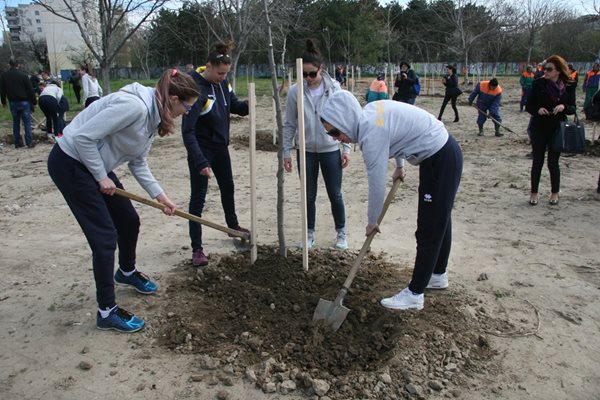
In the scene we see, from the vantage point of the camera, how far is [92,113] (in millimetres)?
2816

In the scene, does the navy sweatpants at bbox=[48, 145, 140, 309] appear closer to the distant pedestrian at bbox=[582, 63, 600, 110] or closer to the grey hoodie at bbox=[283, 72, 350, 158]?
the grey hoodie at bbox=[283, 72, 350, 158]

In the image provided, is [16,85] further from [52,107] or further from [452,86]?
[452,86]

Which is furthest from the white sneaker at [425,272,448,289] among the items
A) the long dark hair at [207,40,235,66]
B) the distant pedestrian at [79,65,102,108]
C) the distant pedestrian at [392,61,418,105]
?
the distant pedestrian at [79,65,102,108]

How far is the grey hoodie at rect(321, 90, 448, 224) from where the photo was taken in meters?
2.79

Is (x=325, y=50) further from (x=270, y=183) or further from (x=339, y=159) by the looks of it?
(x=339, y=159)

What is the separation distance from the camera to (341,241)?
180 inches

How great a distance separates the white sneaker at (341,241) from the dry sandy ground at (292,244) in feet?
0.52

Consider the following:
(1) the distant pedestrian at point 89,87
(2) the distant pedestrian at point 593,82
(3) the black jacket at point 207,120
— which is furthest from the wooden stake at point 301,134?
(2) the distant pedestrian at point 593,82

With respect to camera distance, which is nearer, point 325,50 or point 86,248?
point 86,248

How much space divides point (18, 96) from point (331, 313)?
398 inches

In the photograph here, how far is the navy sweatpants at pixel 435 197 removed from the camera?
9.89 ft

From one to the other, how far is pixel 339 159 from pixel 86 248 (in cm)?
261

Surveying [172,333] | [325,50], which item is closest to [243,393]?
[172,333]

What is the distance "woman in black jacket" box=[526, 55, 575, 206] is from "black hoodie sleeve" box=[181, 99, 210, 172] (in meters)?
3.92
